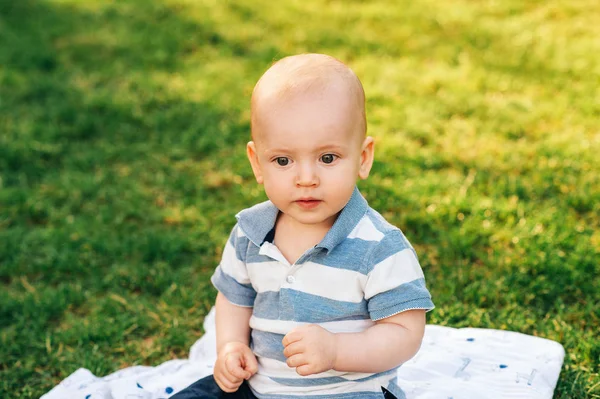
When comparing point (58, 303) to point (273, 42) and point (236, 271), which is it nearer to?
point (236, 271)

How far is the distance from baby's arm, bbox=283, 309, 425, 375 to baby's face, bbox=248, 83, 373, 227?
30cm

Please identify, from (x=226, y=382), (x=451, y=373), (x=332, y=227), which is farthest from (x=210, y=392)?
(x=451, y=373)

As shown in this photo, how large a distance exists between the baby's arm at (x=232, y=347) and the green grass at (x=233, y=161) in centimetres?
77

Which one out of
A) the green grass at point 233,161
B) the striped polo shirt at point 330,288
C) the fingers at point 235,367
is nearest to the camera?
the striped polo shirt at point 330,288

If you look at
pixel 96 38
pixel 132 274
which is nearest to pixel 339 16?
pixel 96 38

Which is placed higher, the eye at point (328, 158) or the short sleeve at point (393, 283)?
the eye at point (328, 158)

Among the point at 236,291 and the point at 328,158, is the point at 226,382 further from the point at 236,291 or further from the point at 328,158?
the point at 328,158

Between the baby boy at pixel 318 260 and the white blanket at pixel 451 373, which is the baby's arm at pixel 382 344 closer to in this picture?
the baby boy at pixel 318 260

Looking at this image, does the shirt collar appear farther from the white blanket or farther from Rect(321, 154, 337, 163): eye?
the white blanket

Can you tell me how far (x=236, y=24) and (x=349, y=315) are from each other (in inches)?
190

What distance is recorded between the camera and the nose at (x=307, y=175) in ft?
5.75

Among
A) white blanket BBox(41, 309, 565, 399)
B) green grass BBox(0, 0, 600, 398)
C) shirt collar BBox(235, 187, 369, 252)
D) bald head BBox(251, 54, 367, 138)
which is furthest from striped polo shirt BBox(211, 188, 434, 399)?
green grass BBox(0, 0, 600, 398)

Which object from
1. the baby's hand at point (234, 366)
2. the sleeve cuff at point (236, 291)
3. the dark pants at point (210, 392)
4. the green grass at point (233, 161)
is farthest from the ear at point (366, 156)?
the green grass at point (233, 161)

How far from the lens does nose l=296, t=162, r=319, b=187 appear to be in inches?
69.0
